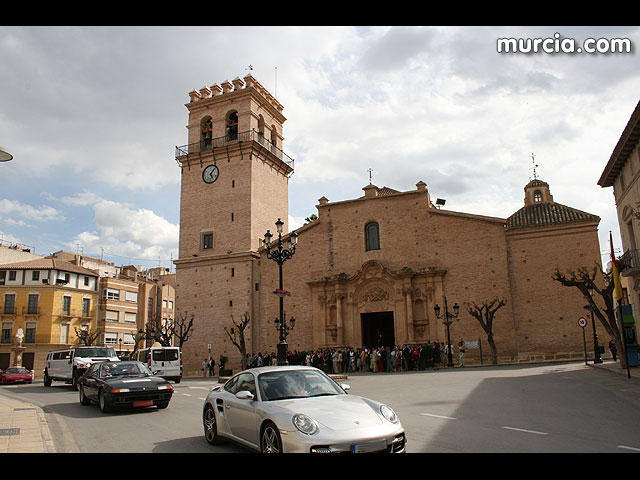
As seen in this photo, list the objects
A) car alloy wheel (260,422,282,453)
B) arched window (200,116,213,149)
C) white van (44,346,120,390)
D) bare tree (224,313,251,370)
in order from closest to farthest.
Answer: car alloy wheel (260,422,282,453)
white van (44,346,120,390)
bare tree (224,313,251,370)
arched window (200,116,213,149)

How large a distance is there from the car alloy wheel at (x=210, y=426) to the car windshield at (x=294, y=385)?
129cm

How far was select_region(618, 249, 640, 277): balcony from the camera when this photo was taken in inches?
897

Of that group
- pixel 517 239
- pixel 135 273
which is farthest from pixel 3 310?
pixel 517 239

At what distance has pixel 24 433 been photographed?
9070mm

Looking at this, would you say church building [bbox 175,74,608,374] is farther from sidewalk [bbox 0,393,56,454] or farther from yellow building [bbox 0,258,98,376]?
sidewalk [bbox 0,393,56,454]

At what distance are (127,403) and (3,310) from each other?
→ 41.8 meters

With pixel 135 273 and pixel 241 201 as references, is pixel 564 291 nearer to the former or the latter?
pixel 241 201

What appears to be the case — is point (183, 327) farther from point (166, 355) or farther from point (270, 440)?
point (270, 440)

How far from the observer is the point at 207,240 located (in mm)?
38781

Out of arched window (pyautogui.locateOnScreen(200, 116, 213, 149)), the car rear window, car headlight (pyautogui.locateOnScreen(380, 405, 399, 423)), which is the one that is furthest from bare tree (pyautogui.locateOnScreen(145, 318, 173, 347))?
car headlight (pyautogui.locateOnScreen(380, 405, 399, 423))

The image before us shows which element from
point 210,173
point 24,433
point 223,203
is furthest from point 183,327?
point 24,433

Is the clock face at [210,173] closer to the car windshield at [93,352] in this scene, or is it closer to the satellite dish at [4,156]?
the car windshield at [93,352]

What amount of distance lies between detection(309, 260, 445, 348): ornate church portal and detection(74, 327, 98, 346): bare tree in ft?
79.3

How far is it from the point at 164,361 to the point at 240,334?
28.1 ft
